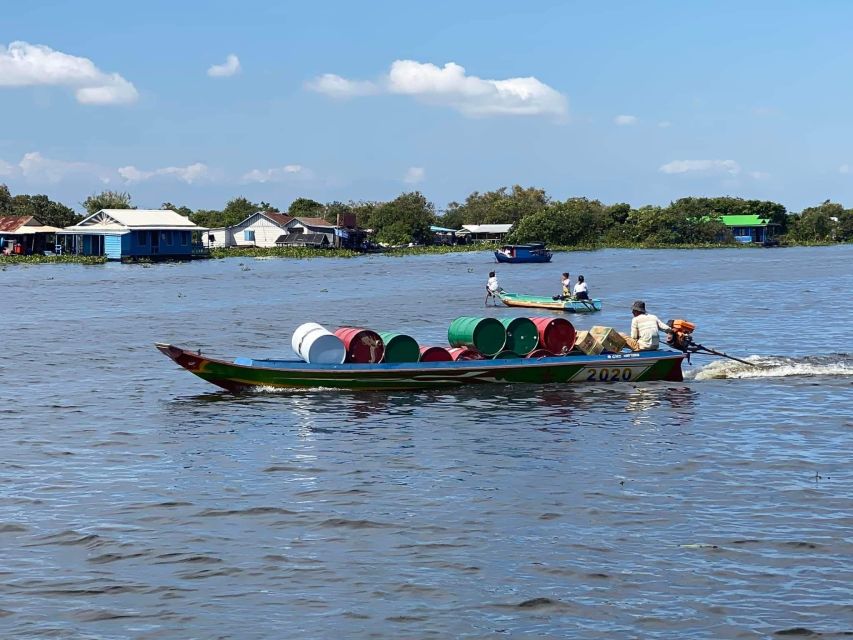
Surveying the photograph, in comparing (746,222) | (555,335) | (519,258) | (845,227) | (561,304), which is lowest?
(561,304)

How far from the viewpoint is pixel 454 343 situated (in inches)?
932

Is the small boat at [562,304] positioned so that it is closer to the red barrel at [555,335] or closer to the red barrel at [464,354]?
the red barrel at [555,335]

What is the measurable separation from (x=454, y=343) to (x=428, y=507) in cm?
1002

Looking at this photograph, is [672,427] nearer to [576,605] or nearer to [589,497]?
[589,497]

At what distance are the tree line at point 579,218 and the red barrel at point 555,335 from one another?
109 meters

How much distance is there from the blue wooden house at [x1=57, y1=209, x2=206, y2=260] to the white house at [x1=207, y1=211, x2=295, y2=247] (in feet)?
79.3

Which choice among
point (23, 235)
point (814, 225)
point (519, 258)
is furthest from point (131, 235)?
point (814, 225)

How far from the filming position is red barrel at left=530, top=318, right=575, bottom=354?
76.4 ft

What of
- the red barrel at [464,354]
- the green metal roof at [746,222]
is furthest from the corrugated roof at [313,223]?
the red barrel at [464,354]

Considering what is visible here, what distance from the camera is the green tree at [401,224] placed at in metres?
148

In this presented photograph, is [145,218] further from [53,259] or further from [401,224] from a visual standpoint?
[401,224]

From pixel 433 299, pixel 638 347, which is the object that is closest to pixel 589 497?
pixel 638 347

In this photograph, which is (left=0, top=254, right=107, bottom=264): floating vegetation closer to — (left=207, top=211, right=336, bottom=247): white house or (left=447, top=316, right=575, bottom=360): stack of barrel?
(left=207, top=211, right=336, bottom=247): white house

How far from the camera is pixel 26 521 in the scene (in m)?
13.2
